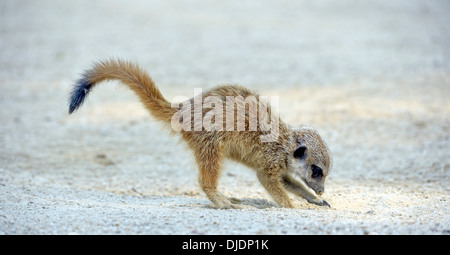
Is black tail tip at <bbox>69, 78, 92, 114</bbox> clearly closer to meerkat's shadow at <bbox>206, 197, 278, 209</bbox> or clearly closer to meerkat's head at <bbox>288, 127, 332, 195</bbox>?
meerkat's shadow at <bbox>206, 197, 278, 209</bbox>

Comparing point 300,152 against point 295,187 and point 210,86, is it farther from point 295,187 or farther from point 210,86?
point 210,86

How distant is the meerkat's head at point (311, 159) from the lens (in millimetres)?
6227

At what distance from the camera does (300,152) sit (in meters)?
6.26

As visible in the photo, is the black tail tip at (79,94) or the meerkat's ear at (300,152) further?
the meerkat's ear at (300,152)

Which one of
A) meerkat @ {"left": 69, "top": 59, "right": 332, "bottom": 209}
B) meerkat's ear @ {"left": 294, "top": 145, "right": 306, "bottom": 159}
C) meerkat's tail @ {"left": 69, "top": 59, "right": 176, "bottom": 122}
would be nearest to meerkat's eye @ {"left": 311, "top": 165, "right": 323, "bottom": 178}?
meerkat @ {"left": 69, "top": 59, "right": 332, "bottom": 209}

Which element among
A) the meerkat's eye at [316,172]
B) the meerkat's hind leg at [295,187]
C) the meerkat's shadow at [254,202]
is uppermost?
the meerkat's eye at [316,172]

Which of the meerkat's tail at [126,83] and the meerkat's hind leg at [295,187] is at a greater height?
the meerkat's tail at [126,83]

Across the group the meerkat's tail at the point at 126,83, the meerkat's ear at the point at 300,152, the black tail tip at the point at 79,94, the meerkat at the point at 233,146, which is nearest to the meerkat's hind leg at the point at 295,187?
the meerkat at the point at 233,146

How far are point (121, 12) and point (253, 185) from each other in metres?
12.5

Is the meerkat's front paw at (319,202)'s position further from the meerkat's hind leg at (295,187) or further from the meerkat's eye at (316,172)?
the meerkat's eye at (316,172)

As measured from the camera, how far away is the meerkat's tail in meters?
5.99

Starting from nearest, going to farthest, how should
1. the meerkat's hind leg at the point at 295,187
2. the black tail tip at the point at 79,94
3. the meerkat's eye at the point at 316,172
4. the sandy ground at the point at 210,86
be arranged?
1. the sandy ground at the point at 210,86
2. the black tail tip at the point at 79,94
3. the meerkat's eye at the point at 316,172
4. the meerkat's hind leg at the point at 295,187

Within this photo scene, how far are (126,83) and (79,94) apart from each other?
600 mm
